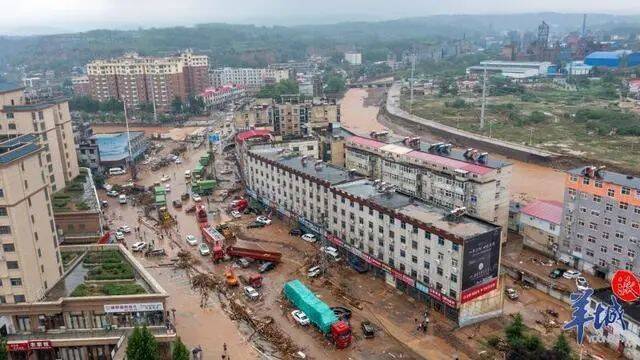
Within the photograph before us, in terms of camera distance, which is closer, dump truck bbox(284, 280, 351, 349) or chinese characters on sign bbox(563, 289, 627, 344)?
chinese characters on sign bbox(563, 289, 627, 344)

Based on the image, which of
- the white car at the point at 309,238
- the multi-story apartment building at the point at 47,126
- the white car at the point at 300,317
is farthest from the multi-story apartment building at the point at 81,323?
the multi-story apartment building at the point at 47,126

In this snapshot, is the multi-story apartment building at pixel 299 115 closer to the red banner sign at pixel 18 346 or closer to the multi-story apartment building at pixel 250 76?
the red banner sign at pixel 18 346

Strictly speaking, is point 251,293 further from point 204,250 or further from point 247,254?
point 204,250

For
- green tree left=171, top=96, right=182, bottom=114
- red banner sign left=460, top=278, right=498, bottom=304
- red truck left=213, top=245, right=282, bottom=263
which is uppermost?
green tree left=171, top=96, right=182, bottom=114

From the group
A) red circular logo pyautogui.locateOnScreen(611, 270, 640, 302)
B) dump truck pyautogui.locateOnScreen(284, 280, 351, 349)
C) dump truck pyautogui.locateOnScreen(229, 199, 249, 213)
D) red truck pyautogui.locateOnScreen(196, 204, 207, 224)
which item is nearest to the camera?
red circular logo pyautogui.locateOnScreen(611, 270, 640, 302)

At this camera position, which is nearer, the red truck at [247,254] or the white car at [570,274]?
the white car at [570,274]

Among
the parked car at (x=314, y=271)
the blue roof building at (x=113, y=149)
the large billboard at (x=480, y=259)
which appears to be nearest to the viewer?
the large billboard at (x=480, y=259)

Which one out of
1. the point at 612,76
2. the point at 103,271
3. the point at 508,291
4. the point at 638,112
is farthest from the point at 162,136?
the point at 612,76

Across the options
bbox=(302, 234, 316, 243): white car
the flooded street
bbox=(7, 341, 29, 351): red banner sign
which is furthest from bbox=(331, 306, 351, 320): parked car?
the flooded street

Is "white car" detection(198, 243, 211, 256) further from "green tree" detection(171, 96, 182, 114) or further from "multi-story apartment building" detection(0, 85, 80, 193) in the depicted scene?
"green tree" detection(171, 96, 182, 114)
